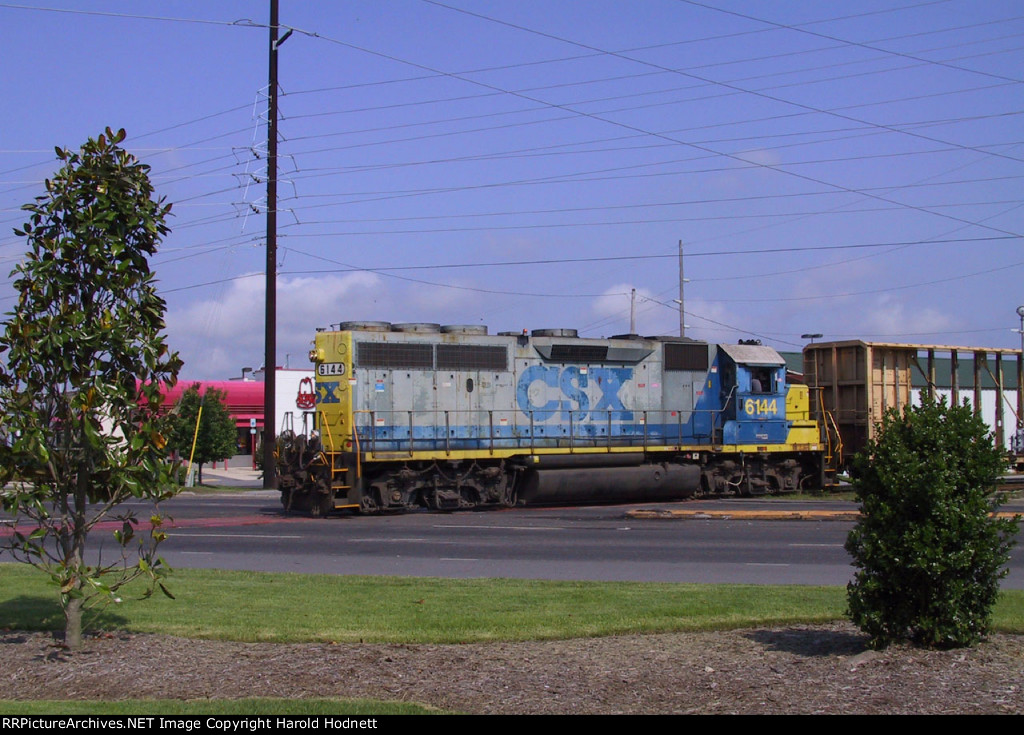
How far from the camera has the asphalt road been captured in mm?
14414

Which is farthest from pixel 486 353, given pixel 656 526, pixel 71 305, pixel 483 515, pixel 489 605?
pixel 71 305

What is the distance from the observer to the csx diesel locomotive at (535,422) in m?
24.8

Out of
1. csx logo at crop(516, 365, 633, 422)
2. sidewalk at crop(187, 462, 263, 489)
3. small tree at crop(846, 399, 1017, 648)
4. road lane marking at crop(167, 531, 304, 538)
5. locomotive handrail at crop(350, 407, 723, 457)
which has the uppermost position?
csx logo at crop(516, 365, 633, 422)

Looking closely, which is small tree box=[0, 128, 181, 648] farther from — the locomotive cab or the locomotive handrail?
the locomotive cab

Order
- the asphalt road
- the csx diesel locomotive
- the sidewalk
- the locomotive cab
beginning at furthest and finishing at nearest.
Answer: the sidewalk → the locomotive cab → the csx diesel locomotive → the asphalt road

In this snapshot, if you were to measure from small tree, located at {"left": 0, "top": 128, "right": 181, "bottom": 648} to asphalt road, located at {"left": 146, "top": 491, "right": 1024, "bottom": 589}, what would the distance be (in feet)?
20.7

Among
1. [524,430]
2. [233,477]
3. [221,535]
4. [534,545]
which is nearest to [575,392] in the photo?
[524,430]

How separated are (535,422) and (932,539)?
1950 centimetres

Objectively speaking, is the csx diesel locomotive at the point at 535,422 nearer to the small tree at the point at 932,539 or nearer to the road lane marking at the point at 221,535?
the road lane marking at the point at 221,535

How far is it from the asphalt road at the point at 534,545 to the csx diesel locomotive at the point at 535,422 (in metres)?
0.97

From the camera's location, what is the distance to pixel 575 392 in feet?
91.0

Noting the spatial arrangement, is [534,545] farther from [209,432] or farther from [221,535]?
[209,432]

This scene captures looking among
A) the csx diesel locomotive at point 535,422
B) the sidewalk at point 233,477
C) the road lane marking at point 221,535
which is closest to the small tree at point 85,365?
the road lane marking at point 221,535

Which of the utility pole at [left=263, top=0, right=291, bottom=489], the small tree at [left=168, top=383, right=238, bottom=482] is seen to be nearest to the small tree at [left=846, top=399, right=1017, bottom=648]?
the utility pole at [left=263, top=0, right=291, bottom=489]
